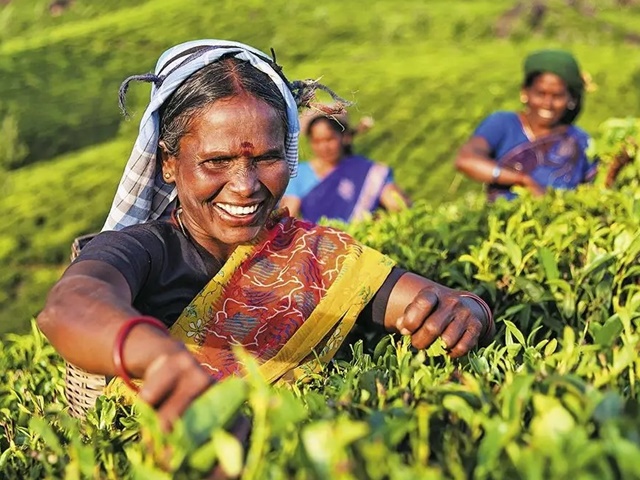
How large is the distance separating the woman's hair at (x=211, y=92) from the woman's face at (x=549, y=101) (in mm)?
3496

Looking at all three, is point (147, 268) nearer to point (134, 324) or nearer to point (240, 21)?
point (134, 324)

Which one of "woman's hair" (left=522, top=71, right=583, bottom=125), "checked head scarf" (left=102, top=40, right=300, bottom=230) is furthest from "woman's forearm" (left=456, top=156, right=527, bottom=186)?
"checked head scarf" (left=102, top=40, right=300, bottom=230)

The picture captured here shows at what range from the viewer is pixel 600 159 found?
16.9 ft

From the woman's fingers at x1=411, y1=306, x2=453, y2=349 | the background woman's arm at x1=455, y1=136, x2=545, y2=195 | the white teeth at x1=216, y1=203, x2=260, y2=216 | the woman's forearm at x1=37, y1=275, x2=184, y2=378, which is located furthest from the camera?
the background woman's arm at x1=455, y1=136, x2=545, y2=195

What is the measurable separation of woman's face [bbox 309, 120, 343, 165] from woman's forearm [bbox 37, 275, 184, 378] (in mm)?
4766

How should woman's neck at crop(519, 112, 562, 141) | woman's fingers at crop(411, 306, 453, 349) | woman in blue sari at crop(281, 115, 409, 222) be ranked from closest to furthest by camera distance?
woman's fingers at crop(411, 306, 453, 349)
woman's neck at crop(519, 112, 562, 141)
woman in blue sari at crop(281, 115, 409, 222)

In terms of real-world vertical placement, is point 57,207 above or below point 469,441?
below

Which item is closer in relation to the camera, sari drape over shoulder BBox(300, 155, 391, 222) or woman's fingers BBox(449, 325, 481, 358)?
woman's fingers BBox(449, 325, 481, 358)

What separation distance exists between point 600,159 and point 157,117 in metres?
3.32

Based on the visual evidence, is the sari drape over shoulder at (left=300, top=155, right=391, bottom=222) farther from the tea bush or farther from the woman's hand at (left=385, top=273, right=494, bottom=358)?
the woman's hand at (left=385, top=273, right=494, bottom=358)

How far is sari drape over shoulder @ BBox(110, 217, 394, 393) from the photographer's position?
2365 millimetres

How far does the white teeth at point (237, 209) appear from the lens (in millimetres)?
2432

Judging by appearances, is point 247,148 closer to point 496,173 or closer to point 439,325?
point 439,325

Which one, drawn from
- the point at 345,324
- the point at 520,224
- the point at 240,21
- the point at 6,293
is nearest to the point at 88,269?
the point at 345,324
